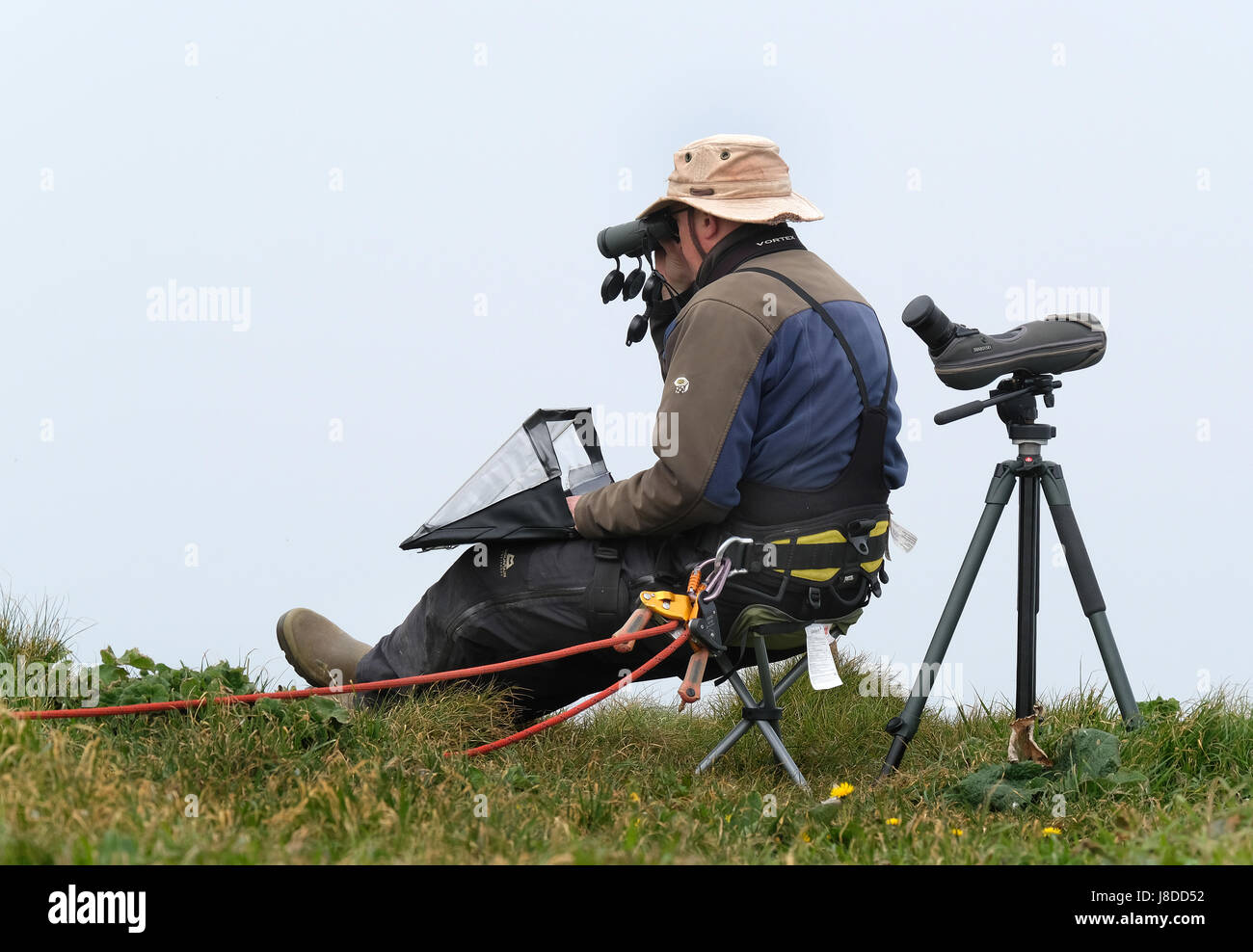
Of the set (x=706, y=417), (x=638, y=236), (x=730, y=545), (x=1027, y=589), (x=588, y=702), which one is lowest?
(x=588, y=702)

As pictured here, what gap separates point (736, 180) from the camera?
5004mm

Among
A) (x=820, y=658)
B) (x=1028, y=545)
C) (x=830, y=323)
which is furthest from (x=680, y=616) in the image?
(x=1028, y=545)

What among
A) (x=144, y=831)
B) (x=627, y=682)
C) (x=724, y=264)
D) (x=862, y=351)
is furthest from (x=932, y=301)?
(x=144, y=831)

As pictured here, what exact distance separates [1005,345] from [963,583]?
2.83ft

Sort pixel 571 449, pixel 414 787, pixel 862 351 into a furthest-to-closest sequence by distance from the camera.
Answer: pixel 571 449, pixel 862 351, pixel 414 787

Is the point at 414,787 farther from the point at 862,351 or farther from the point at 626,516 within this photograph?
the point at 862,351

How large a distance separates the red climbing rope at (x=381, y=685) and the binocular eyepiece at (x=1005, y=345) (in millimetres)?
1357

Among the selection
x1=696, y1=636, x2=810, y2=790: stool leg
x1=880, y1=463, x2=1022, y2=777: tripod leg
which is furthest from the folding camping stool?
x1=880, y1=463, x2=1022, y2=777: tripod leg

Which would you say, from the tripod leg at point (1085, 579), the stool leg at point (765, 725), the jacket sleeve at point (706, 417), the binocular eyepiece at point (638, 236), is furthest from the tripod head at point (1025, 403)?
the binocular eyepiece at point (638, 236)

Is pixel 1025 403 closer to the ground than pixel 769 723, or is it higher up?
higher up

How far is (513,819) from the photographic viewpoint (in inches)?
141

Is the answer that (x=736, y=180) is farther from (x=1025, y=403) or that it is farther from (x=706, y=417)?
(x=1025, y=403)

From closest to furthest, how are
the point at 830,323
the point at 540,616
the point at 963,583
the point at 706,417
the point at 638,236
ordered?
the point at 706,417 < the point at 830,323 < the point at 963,583 < the point at 540,616 < the point at 638,236

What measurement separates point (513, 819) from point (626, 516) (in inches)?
56.8
